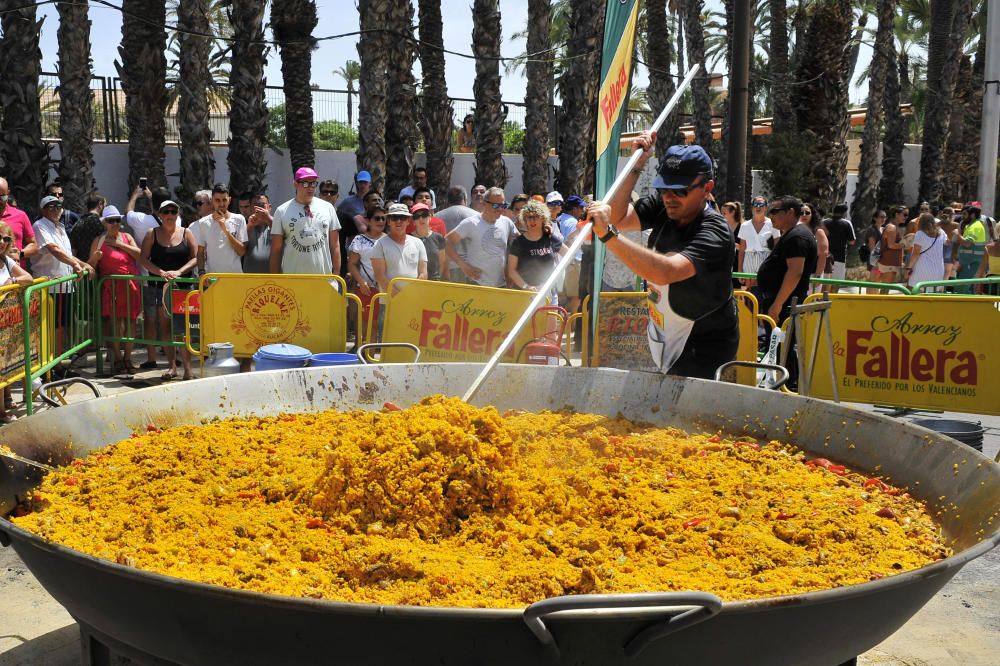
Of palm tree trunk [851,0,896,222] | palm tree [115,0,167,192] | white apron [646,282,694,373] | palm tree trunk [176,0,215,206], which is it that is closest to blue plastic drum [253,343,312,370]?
white apron [646,282,694,373]

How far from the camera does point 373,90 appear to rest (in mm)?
18656

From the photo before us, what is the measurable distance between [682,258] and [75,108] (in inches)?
614

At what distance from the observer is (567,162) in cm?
1988

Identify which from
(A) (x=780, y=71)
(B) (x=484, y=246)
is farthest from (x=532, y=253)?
(A) (x=780, y=71)

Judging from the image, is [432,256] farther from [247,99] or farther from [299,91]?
[299,91]

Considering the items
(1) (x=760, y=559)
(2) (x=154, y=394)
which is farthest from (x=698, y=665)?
(2) (x=154, y=394)

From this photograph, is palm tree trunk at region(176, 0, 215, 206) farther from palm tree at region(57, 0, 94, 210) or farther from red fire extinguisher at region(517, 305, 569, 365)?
red fire extinguisher at region(517, 305, 569, 365)

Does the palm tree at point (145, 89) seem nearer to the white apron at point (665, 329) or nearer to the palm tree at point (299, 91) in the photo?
the palm tree at point (299, 91)

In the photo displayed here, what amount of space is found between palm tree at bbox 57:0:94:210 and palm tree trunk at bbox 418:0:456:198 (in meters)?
7.57

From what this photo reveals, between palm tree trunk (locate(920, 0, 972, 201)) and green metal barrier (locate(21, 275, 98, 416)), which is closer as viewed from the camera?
green metal barrier (locate(21, 275, 98, 416))

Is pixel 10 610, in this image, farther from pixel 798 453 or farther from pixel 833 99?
pixel 833 99

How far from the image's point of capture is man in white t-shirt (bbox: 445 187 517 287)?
1079 centimetres

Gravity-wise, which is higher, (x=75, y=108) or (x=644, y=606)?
(x=75, y=108)

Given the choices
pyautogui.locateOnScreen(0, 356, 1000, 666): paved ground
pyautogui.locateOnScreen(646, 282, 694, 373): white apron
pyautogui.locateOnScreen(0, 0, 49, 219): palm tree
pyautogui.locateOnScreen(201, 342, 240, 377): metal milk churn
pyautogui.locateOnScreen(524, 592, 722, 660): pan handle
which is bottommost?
pyautogui.locateOnScreen(0, 356, 1000, 666): paved ground
